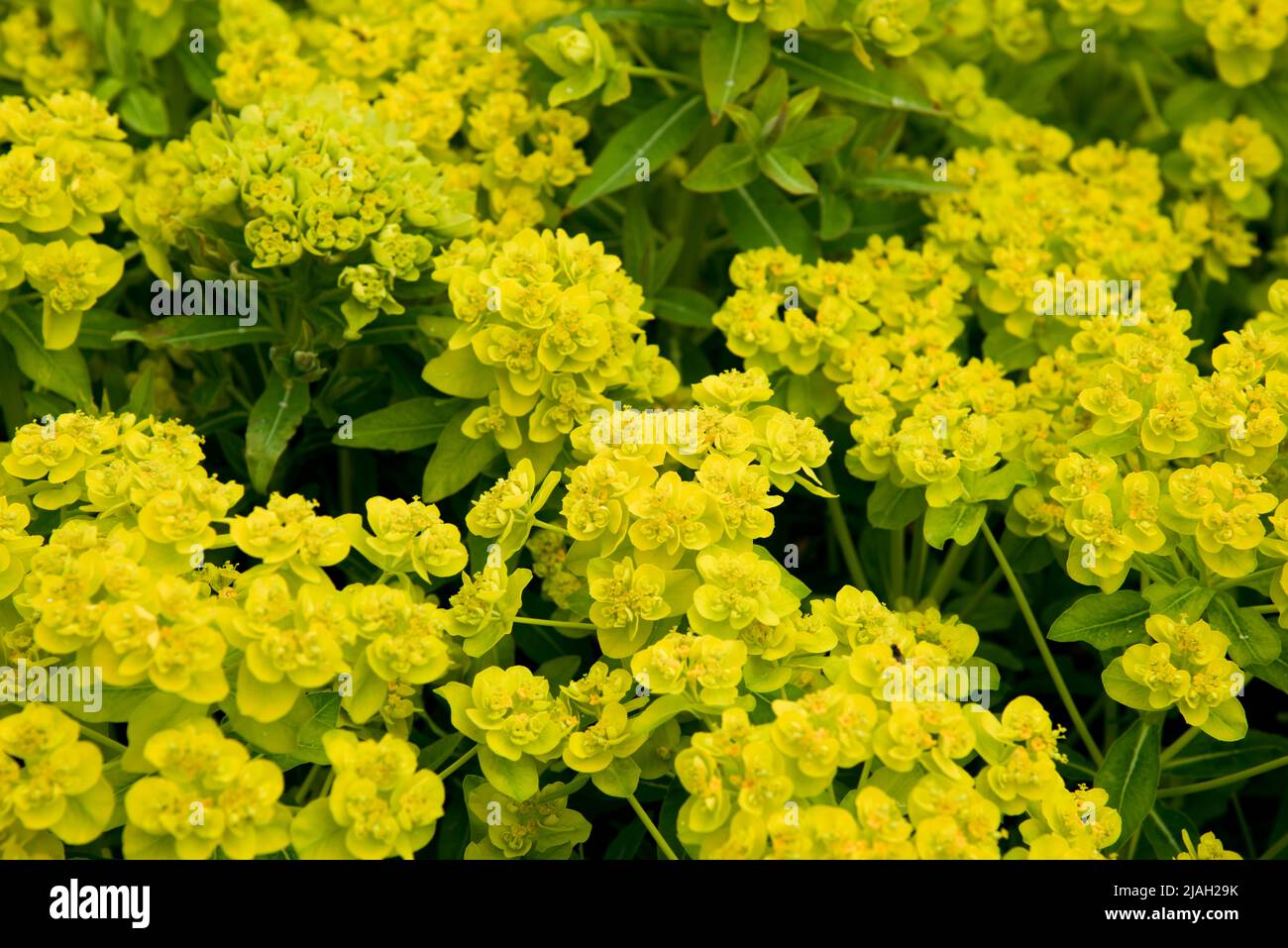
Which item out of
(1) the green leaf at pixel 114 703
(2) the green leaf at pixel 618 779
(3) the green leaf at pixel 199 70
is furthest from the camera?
(3) the green leaf at pixel 199 70

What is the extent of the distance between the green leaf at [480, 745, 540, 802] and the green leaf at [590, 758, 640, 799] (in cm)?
10

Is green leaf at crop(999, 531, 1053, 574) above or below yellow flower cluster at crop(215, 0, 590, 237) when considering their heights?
below

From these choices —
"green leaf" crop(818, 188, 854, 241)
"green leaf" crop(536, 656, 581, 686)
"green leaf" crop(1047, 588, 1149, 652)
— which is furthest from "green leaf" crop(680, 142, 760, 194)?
"green leaf" crop(1047, 588, 1149, 652)

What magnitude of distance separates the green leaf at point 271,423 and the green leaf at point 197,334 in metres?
0.10

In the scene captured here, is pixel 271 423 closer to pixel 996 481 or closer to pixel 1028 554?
pixel 996 481

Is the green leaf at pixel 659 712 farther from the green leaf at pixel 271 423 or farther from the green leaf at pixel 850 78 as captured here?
the green leaf at pixel 850 78

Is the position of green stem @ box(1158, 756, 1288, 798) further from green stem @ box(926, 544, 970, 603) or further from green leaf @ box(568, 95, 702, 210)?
green leaf @ box(568, 95, 702, 210)

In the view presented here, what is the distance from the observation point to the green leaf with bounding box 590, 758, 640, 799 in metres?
2.04

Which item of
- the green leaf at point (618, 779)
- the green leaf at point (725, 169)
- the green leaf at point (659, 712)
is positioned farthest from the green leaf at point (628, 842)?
the green leaf at point (725, 169)

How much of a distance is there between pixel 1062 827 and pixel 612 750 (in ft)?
2.29

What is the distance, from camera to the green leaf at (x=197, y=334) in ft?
8.67

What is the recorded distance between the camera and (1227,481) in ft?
7.12
